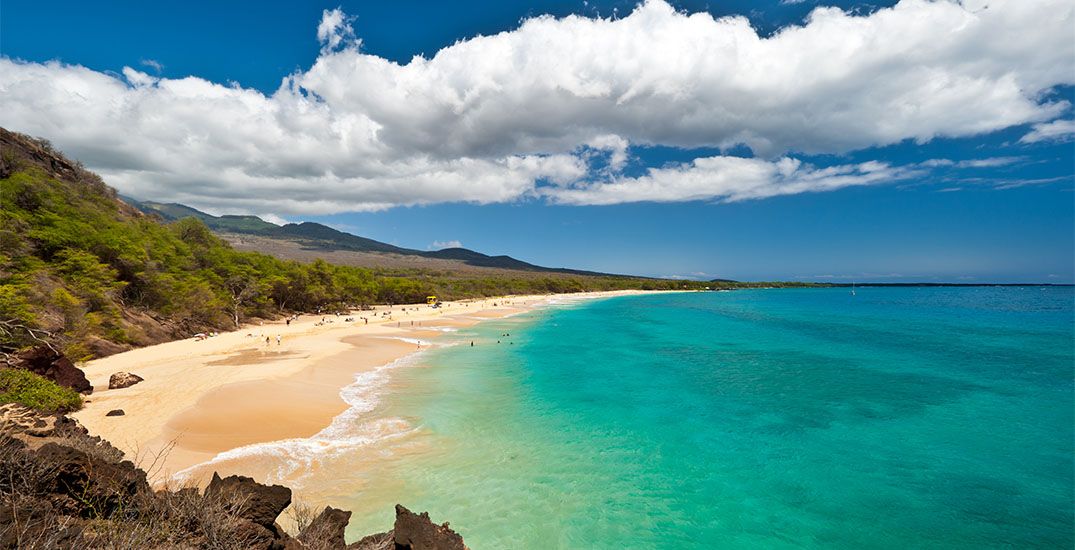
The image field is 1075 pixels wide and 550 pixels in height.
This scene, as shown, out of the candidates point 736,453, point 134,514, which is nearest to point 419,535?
point 134,514

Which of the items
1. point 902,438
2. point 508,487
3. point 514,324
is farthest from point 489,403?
point 514,324

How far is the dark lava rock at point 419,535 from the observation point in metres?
6.58

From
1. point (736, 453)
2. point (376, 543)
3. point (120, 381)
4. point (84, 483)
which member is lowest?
Result: point (736, 453)

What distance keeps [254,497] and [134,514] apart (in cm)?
153

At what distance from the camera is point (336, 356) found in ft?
101

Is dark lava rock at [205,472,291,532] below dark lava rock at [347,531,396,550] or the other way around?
the other way around

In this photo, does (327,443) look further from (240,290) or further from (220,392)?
(240,290)

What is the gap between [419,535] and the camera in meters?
6.71

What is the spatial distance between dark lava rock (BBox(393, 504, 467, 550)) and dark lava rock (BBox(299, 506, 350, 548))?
1.20 m

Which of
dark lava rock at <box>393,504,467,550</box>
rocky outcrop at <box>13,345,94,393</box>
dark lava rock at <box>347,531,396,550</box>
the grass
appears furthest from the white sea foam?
rocky outcrop at <box>13,345,94,393</box>

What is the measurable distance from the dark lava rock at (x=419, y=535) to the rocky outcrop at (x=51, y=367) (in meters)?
19.7

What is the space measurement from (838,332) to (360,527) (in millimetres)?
58033

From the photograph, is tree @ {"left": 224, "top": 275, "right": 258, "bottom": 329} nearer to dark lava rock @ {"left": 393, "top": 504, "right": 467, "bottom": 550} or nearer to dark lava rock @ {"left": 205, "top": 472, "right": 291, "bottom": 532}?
dark lava rock @ {"left": 205, "top": 472, "right": 291, "bottom": 532}

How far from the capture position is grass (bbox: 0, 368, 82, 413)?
43.9 feet
